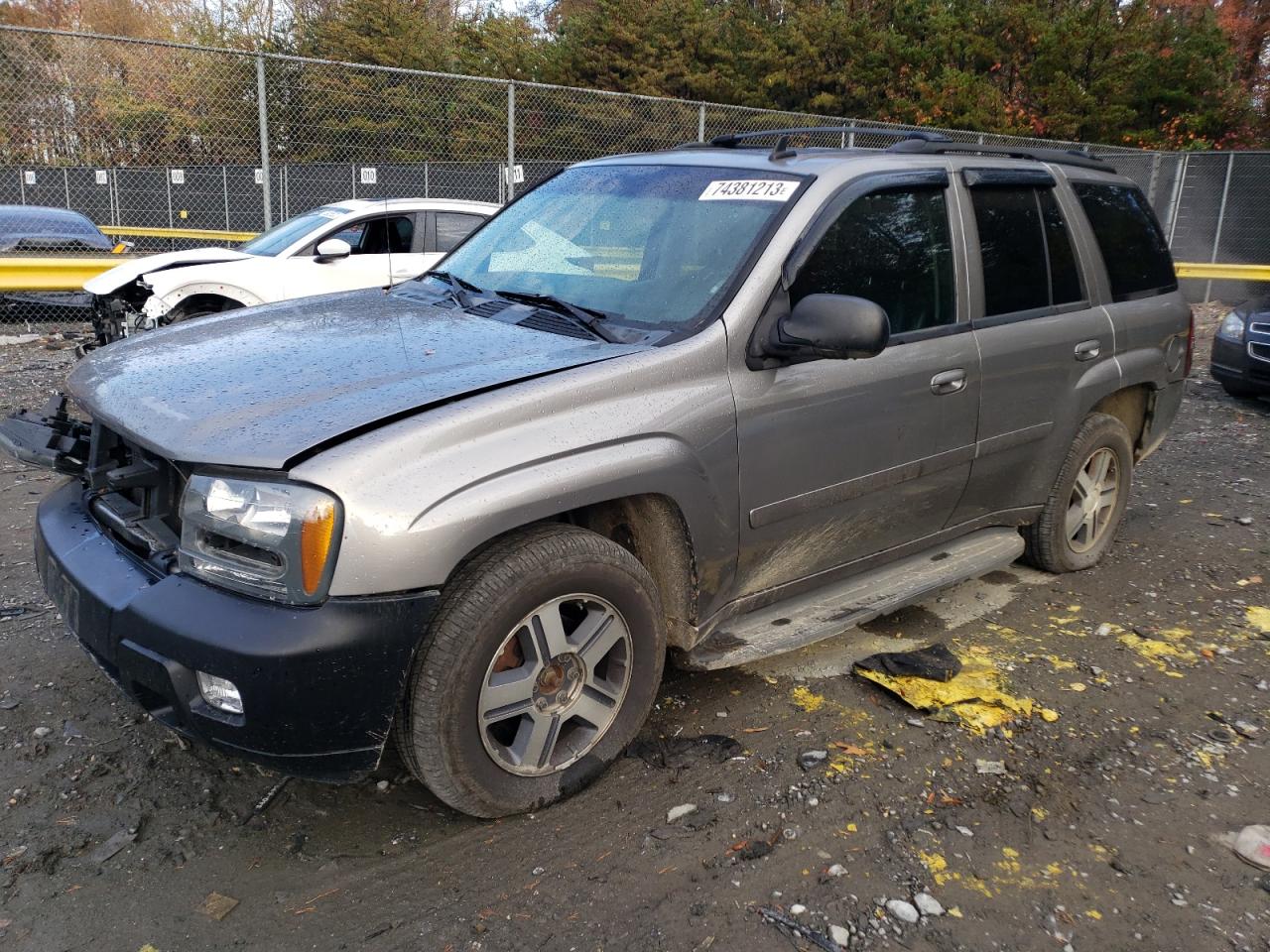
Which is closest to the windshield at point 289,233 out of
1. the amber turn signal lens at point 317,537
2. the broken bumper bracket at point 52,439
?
the broken bumper bracket at point 52,439

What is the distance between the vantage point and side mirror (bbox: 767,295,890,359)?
293 centimetres

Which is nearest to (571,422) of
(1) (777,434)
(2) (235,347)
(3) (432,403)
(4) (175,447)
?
(3) (432,403)

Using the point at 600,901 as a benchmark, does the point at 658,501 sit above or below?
above

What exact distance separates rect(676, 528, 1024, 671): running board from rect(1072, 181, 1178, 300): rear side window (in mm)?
1344

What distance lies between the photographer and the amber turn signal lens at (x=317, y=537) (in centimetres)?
233

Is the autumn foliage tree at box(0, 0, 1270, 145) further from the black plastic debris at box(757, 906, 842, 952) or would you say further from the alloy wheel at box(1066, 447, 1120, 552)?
the black plastic debris at box(757, 906, 842, 952)

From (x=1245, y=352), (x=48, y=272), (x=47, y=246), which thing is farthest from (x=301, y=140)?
(x=1245, y=352)

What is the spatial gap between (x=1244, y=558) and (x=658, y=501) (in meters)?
3.80

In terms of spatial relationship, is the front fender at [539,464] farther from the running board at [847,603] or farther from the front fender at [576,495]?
the running board at [847,603]

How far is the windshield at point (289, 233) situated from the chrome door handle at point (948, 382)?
644 centimetres

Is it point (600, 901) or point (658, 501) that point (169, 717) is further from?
point (658, 501)

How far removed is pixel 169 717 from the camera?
2535 millimetres

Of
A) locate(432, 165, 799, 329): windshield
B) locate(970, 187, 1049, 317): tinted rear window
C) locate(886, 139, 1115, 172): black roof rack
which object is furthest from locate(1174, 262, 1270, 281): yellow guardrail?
locate(432, 165, 799, 329): windshield

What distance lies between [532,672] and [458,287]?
5.49 ft
